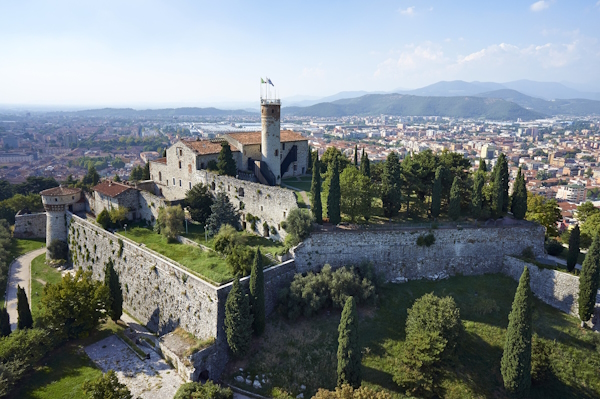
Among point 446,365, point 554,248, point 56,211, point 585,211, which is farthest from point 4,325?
point 585,211

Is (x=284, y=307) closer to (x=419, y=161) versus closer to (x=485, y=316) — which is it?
(x=485, y=316)

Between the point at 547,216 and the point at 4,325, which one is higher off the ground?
the point at 547,216

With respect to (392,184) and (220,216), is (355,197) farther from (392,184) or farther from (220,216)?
(220,216)

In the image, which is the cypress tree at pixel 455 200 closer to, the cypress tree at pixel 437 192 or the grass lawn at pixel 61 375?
the cypress tree at pixel 437 192

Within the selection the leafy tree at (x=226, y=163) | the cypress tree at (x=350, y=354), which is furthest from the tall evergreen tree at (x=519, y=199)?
the leafy tree at (x=226, y=163)

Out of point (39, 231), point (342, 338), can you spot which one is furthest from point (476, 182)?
point (39, 231)

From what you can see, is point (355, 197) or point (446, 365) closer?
point (446, 365)
